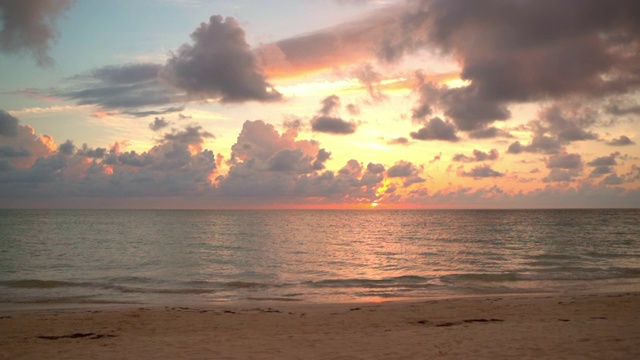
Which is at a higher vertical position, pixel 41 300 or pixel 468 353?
pixel 468 353

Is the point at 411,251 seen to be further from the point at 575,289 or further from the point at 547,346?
the point at 547,346

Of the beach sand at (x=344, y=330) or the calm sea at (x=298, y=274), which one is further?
the calm sea at (x=298, y=274)

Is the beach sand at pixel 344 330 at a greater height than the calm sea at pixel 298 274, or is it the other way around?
the beach sand at pixel 344 330

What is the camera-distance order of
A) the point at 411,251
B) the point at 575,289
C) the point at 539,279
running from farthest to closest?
the point at 411,251, the point at 539,279, the point at 575,289

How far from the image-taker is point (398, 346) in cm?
1321

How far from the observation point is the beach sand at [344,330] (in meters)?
12.6

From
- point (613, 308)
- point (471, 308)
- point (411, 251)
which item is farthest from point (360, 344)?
point (411, 251)

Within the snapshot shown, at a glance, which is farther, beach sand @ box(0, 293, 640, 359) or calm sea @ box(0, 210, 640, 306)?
calm sea @ box(0, 210, 640, 306)

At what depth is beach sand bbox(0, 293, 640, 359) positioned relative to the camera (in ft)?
41.3

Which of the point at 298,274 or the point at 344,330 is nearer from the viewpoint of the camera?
the point at 344,330

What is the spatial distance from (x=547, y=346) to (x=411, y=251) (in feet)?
139

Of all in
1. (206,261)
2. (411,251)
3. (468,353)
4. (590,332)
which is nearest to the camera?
(468,353)

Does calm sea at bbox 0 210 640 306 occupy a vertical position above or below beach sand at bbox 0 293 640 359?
below

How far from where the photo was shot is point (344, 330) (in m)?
16.1
